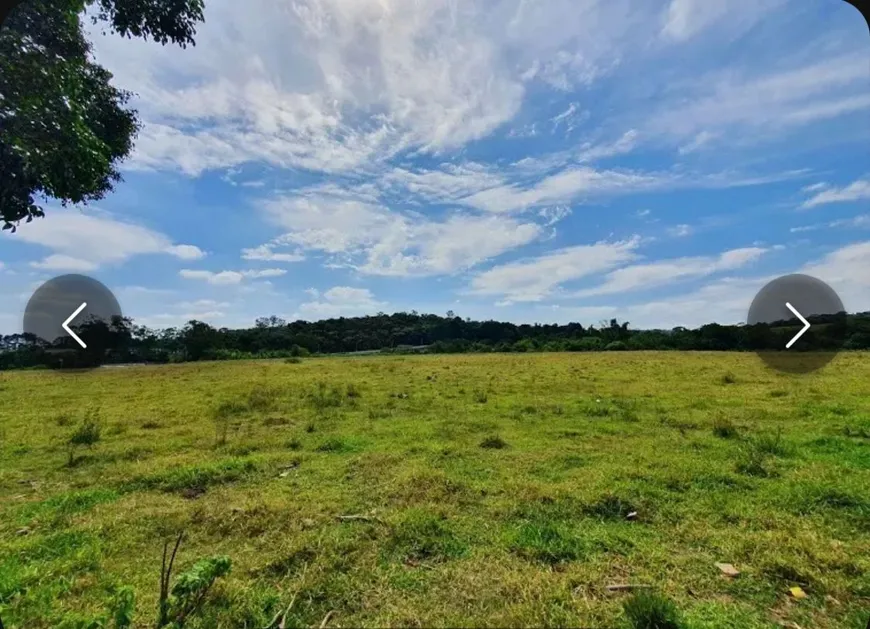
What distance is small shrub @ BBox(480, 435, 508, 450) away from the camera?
28.4 ft

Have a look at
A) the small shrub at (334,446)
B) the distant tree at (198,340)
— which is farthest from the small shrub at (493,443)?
the distant tree at (198,340)

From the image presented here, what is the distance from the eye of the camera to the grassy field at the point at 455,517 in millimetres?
3459

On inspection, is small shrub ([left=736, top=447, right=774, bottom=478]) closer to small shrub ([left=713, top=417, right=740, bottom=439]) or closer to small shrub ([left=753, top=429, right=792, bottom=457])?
small shrub ([left=753, top=429, right=792, bottom=457])

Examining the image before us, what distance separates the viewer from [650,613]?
312cm

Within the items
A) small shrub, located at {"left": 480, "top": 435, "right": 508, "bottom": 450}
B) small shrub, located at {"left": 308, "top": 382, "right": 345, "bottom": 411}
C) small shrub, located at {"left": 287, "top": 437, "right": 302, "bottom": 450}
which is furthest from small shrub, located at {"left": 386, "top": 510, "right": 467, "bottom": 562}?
small shrub, located at {"left": 308, "top": 382, "right": 345, "bottom": 411}

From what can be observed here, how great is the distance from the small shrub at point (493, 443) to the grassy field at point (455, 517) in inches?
1.5

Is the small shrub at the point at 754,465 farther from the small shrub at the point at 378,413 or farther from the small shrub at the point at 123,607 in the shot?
the small shrub at the point at 378,413

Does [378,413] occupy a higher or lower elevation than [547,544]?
higher

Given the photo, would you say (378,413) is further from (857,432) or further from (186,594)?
(857,432)

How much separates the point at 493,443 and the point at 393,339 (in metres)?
65.7

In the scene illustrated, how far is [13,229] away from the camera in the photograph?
2.89m

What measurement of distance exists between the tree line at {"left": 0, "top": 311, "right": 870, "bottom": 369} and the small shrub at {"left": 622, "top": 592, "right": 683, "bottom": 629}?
21279 mm

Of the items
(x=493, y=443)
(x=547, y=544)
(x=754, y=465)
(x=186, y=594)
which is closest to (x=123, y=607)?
(x=186, y=594)

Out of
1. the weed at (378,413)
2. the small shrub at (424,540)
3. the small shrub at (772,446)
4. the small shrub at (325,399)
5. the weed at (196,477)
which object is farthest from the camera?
the small shrub at (325,399)
